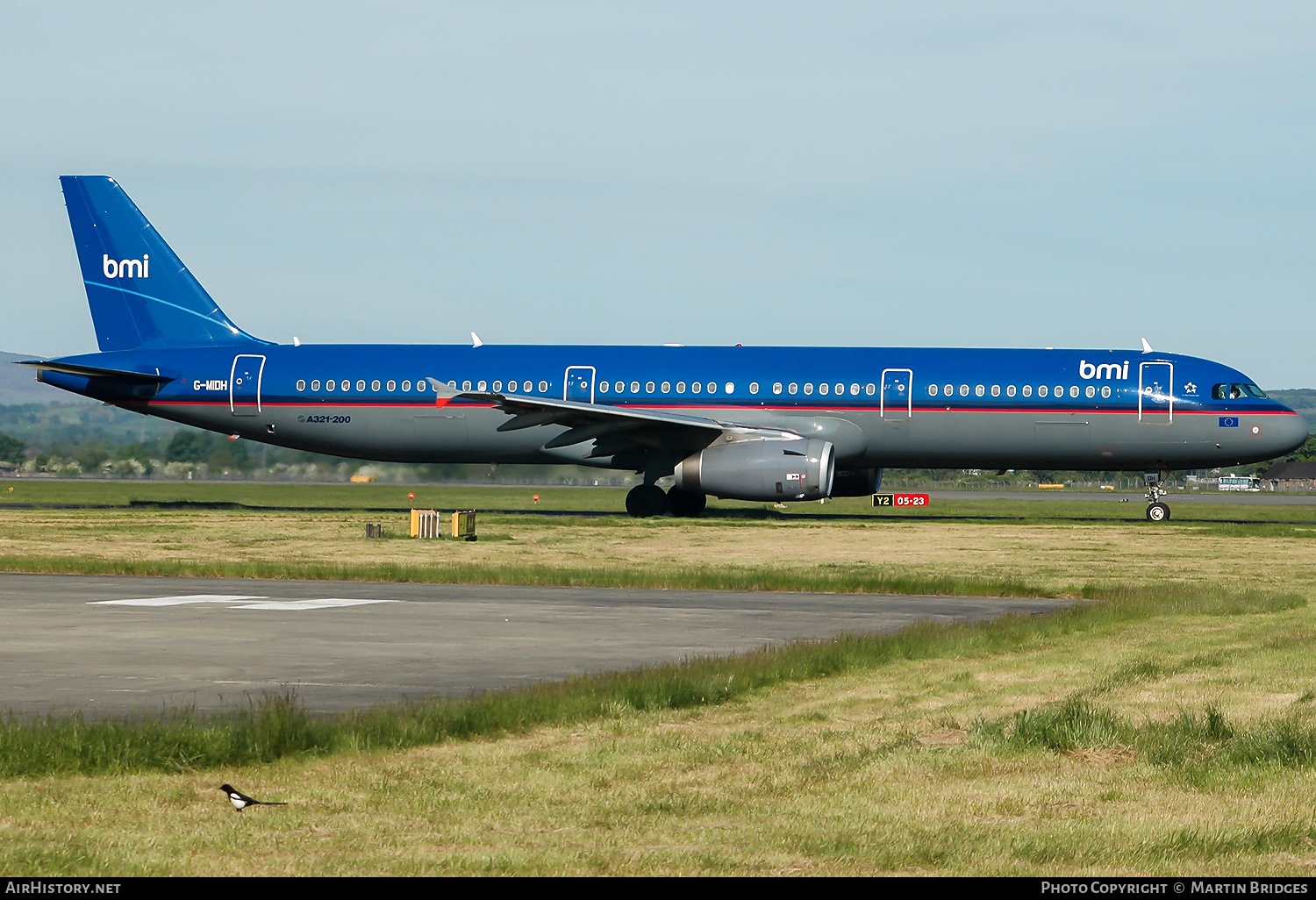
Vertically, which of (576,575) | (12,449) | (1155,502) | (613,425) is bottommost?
(576,575)

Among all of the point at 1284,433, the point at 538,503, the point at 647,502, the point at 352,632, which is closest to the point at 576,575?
the point at 352,632

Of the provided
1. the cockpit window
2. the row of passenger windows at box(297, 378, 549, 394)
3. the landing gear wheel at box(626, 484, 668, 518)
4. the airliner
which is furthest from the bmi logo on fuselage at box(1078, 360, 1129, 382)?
the row of passenger windows at box(297, 378, 549, 394)

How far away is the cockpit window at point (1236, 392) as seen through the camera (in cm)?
3691

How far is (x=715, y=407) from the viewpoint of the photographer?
37.4 m

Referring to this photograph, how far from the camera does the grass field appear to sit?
6.44 m

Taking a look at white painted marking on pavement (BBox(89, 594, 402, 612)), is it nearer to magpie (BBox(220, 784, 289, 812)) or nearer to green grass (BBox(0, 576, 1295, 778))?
green grass (BBox(0, 576, 1295, 778))

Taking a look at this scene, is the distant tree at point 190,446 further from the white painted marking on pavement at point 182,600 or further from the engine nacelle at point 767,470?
the white painted marking on pavement at point 182,600

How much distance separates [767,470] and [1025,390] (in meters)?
7.48

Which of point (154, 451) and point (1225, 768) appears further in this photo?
point (154, 451)

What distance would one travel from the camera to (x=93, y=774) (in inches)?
309

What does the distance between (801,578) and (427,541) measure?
400 inches

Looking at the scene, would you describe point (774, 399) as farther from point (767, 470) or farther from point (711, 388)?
point (767, 470)

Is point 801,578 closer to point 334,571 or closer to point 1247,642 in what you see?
point 334,571

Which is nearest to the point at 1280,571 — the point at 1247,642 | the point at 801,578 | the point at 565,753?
the point at 801,578
